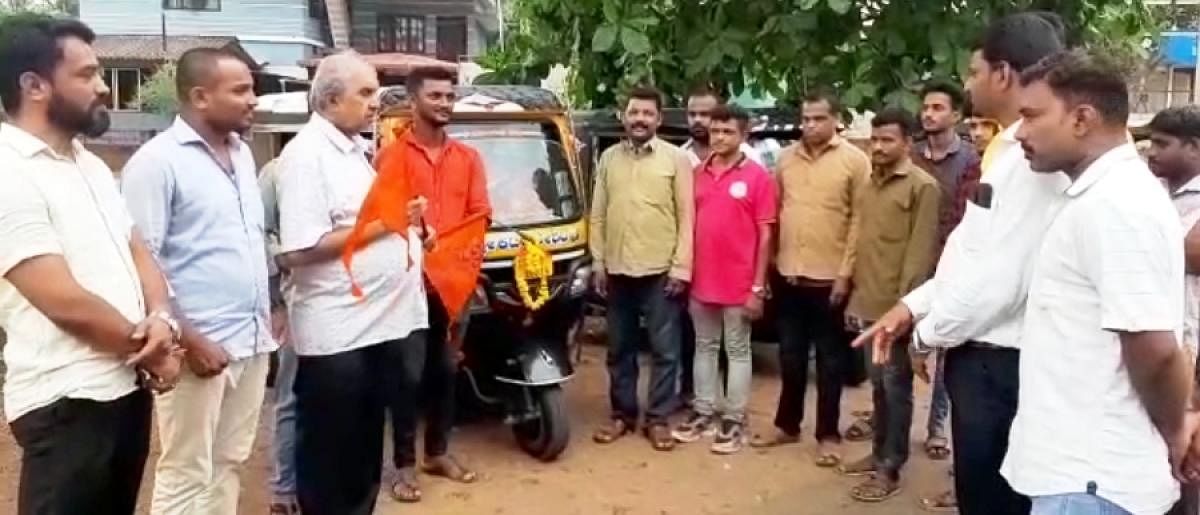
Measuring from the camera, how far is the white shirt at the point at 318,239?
405cm

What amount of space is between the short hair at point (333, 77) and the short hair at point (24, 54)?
1133 mm

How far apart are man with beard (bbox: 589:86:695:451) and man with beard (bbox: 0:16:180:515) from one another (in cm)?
342

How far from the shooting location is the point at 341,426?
4109 millimetres

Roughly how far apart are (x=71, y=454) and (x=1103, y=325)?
2.45 m

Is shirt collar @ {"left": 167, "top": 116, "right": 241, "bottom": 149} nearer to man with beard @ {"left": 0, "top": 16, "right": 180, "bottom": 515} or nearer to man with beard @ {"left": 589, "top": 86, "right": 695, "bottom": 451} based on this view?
man with beard @ {"left": 0, "top": 16, "right": 180, "bottom": 515}

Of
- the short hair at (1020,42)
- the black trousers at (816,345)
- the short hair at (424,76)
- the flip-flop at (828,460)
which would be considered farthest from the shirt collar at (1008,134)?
the flip-flop at (828,460)

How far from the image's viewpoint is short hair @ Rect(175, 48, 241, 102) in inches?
147

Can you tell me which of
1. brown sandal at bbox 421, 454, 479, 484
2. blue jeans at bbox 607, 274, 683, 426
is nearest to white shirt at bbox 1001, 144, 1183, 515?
brown sandal at bbox 421, 454, 479, 484

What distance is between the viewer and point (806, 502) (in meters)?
5.65

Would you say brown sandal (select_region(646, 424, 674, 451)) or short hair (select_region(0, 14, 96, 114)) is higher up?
short hair (select_region(0, 14, 96, 114))

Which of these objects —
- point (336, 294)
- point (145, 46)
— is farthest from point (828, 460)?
point (145, 46)

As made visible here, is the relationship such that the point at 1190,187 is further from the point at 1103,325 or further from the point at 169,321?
the point at 169,321

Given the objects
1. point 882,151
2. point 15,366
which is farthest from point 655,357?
point 15,366

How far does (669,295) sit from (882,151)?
4.58 feet
